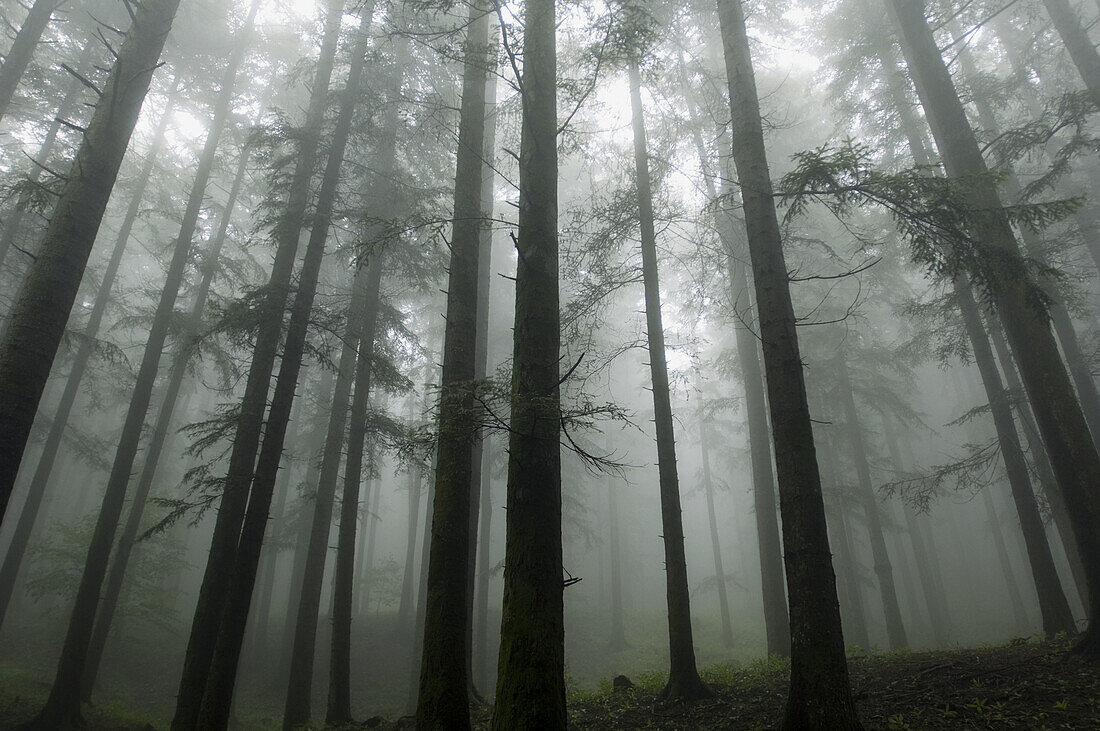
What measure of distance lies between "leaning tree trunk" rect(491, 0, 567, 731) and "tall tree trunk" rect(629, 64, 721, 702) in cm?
308

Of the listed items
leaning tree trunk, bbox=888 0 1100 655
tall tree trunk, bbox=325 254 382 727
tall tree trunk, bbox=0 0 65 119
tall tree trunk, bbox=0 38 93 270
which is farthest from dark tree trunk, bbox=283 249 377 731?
leaning tree trunk, bbox=888 0 1100 655

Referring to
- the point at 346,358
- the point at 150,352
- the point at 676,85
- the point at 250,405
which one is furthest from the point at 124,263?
the point at 676,85

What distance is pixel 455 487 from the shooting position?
19.5 ft

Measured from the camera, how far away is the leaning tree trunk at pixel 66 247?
206 inches

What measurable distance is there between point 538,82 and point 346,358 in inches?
422

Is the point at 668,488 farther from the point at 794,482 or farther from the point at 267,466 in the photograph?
the point at 267,466

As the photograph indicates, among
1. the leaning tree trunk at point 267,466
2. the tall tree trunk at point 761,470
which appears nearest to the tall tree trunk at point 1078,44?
the tall tree trunk at point 761,470

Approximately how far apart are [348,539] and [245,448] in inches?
111

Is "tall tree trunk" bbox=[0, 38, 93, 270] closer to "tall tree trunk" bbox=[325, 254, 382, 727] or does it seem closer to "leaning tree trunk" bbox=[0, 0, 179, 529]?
"tall tree trunk" bbox=[325, 254, 382, 727]

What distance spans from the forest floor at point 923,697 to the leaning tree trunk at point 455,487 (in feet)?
7.88

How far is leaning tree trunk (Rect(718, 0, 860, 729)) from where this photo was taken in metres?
4.52

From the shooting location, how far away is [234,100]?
19.4 m

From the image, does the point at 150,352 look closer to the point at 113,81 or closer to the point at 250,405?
the point at 250,405

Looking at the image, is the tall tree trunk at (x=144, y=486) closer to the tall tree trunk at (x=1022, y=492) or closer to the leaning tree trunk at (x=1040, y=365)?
the leaning tree trunk at (x=1040, y=365)
